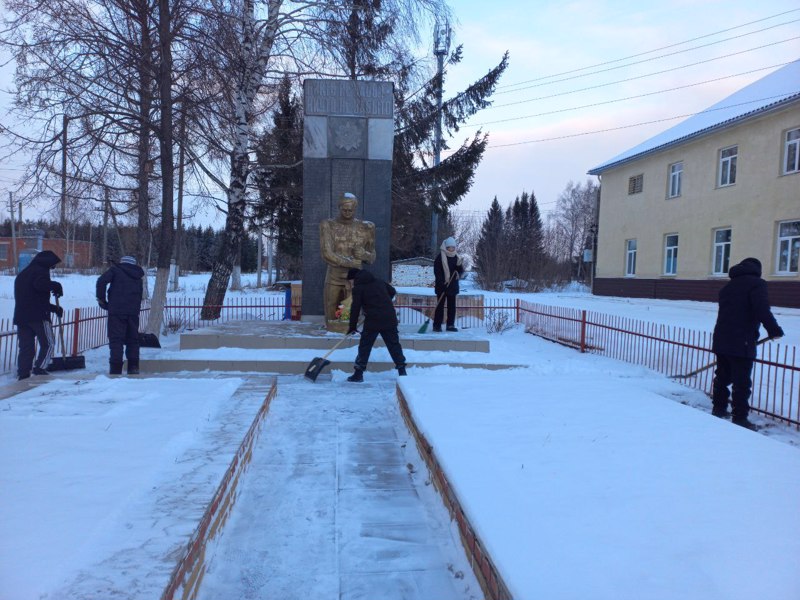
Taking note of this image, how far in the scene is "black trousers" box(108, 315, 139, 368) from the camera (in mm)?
7336

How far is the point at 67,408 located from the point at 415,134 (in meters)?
17.7

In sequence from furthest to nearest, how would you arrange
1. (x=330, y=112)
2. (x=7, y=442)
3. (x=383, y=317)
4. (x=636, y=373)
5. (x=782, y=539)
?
(x=330, y=112) < (x=636, y=373) < (x=383, y=317) < (x=7, y=442) < (x=782, y=539)

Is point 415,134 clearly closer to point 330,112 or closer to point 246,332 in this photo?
point 330,112

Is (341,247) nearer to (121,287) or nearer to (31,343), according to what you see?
A: (121,287)

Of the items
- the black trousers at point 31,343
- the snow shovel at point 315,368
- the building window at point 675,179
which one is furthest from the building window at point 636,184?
the black trousers at point 31,343

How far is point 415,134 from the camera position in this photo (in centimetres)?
2034

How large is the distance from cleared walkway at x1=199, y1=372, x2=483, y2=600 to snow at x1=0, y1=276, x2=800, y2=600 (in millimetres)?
44

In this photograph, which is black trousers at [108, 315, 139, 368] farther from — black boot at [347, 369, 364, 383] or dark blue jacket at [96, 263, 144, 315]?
black boot at [347, 369, 364, 383]

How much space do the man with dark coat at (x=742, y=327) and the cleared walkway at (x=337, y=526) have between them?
3.61 meters

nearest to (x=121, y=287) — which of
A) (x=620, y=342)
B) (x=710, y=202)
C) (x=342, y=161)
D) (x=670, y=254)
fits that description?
(x=342, y=161)

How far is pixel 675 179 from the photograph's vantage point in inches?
909

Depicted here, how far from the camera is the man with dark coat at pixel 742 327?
5.67m

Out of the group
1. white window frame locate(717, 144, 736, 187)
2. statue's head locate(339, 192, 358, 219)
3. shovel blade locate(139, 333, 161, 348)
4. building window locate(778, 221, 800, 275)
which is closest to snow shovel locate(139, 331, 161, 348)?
shovel blade locate(139, 333, 161, 348)

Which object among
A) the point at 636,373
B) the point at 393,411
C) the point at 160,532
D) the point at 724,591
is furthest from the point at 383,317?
the point at 724,591
